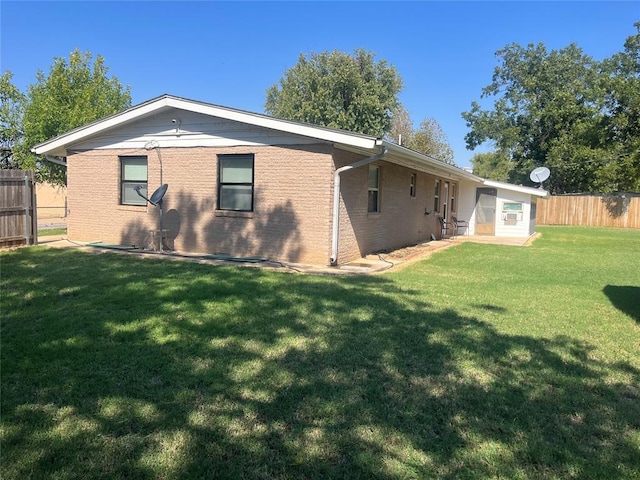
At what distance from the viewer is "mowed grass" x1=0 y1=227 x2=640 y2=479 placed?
2.70 meters

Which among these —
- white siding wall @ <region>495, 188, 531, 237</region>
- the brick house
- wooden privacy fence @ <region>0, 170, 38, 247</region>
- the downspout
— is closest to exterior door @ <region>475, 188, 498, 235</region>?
white siding wall @ <region>495, 188, 531, 237</region>

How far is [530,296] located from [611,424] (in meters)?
4.18

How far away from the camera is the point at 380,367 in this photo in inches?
161

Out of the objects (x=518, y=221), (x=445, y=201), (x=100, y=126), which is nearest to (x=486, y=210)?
(x=518, y=221)

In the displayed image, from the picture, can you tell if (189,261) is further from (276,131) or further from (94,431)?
(94,431)

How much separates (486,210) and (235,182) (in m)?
14.1

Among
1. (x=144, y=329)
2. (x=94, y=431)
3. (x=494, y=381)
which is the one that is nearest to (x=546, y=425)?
(x=494, y=381)

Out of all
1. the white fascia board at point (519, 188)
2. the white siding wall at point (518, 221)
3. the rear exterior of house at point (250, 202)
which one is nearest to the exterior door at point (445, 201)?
the white fascia board at point (519, 188)

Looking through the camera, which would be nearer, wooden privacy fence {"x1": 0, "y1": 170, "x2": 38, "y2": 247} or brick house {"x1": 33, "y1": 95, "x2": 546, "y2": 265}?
brick house {"x1": 33, "y1": 95, "x2": 546, "y2": 265}

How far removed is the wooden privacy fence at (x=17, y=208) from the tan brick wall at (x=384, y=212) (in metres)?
7.43

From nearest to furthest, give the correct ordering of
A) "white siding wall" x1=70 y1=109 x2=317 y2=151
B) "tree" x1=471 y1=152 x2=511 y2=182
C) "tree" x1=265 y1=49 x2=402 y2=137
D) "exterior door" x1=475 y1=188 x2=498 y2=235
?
1. "white siding wall" x1=70 y1=109 x2=317 y2=151
2. "exterior door" x1=475 y1=188 x2=498 y2=235
3. "tree" x1=265 y1=49 x2=402 y2=137
4. "tree" x1=471 y1=152 x2=511 y2=182

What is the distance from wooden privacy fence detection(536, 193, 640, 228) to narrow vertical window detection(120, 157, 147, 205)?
26.8 meters

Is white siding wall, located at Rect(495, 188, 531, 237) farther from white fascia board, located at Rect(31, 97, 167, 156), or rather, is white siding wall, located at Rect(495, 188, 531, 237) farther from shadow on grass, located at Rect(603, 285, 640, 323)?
white fascia board, located at Rect(31, 97, 167, 156)

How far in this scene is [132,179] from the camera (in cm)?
1200
